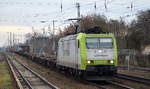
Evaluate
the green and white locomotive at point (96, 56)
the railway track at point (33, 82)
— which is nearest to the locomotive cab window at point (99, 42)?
the green and white locomotive at point (96, 56)

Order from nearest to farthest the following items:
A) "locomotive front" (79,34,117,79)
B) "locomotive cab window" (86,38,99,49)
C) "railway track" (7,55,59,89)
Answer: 1. "railway track" (7,55,59,89)
2. "locomotive front" (79,34,117,79)
3. "locomotive cab window" (86,38,99,49)

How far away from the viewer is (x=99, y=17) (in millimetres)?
58469

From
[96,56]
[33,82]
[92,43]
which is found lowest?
[33,82]

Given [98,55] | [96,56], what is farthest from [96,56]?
[98,55]

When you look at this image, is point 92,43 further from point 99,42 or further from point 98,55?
point 98,55

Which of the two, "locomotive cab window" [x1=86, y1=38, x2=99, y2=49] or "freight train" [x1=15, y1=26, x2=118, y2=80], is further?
"locomotive cab window" [x1=86, y1=38, x2=99, y2=49]

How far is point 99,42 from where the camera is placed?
20656 mm

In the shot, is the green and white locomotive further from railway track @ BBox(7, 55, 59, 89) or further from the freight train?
railway track @ BBox(7, 55, 59, 89)

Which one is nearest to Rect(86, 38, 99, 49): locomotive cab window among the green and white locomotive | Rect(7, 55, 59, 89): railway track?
the green and white locomotive

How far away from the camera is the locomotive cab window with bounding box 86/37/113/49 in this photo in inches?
809

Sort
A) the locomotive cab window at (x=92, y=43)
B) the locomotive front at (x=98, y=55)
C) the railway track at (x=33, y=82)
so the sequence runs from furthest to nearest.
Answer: the locomotive cab window at (x=92, y=43) → the locomotive front at (x=98, y=55) → the railway track at (x=33, y=82)

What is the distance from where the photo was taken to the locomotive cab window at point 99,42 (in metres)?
20.5

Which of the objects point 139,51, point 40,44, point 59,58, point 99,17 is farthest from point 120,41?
point 40,44

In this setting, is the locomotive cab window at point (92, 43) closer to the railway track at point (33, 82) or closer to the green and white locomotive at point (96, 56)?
the green and white locomotive at point (96, 56)
